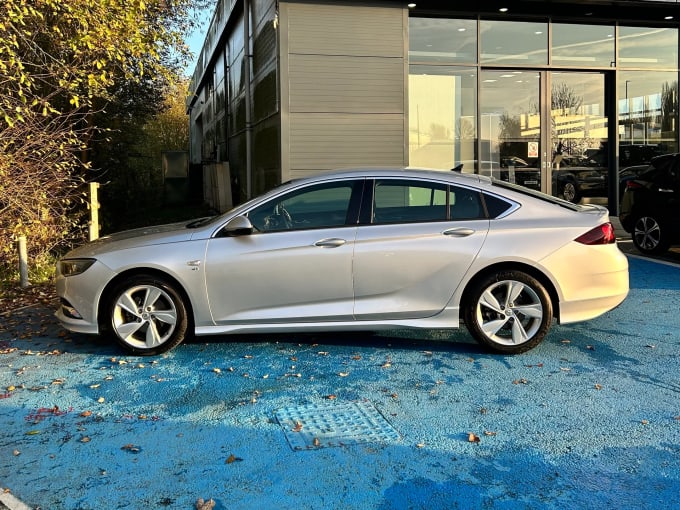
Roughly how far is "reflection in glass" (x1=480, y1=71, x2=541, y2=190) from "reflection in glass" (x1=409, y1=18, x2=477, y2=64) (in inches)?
24.2

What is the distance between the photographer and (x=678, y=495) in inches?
124

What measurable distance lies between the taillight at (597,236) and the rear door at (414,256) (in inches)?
31.6

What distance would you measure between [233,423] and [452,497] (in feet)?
5.09

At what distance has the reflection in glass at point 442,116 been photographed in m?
12.3

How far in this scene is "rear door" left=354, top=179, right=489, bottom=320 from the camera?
17.4 ft

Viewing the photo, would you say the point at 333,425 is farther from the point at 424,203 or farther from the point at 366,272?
the point at 424,203

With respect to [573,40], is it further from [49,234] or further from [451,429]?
[451,429]

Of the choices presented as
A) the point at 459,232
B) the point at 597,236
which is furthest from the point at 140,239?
the point at 597,236

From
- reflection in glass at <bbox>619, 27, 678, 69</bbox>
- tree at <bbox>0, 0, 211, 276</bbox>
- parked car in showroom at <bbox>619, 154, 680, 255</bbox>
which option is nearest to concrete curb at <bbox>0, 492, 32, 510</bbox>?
tree at <bbox>0, 0, 211, 276</bbox>

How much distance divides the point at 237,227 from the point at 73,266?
5.00 ft

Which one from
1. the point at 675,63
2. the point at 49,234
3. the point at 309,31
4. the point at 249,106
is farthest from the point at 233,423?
the point at 675,63

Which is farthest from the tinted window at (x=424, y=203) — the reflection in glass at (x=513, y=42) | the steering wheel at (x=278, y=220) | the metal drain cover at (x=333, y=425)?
the reflection in glass at (x=513, y=42)

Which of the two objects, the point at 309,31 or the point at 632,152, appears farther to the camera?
the point at 632,152

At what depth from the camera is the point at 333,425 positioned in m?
4.03
